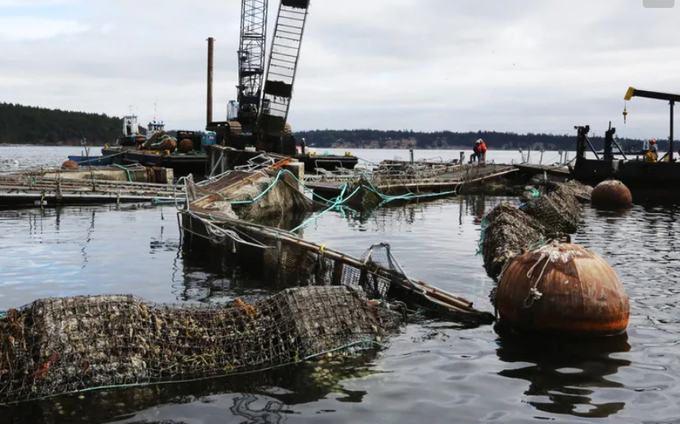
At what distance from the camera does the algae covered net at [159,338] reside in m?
7.16

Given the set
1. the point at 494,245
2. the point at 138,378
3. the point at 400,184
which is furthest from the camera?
the point at 400,184

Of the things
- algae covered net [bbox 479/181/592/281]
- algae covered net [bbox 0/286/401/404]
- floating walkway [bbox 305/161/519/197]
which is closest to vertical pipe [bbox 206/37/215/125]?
floating walkway [bbox 305/161/519/197]

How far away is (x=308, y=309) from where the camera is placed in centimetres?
875

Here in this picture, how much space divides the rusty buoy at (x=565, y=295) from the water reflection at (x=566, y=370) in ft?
0.67

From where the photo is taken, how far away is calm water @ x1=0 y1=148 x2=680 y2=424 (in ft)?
23.1

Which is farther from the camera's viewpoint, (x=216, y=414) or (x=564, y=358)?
(x=564, y=358)

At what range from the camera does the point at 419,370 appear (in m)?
8.38

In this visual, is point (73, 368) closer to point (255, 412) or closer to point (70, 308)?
point (70, 308)

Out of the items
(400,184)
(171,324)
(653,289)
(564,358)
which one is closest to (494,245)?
(653,289)

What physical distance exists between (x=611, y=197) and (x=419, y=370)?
25.0 metres

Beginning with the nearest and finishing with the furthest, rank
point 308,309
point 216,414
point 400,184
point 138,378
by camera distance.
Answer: point 216,414
point 138,378
point 308,309
point 400,184

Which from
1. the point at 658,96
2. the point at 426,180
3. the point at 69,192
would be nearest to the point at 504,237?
the point at 69,192

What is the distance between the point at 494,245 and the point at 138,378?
9210 millimetres

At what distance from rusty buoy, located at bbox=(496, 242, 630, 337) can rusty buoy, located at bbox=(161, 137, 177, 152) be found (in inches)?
1816
